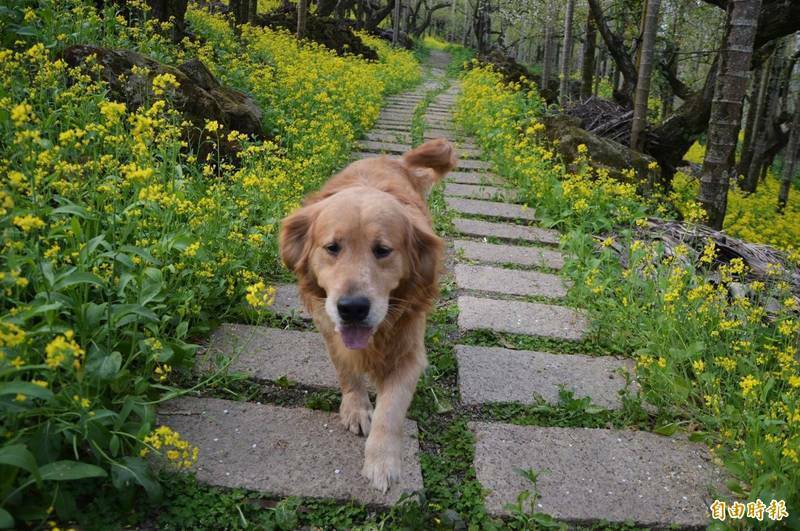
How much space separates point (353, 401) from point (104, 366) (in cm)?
111

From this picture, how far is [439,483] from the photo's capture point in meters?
2.49

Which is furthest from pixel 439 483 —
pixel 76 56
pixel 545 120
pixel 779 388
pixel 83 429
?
pixel 545 120

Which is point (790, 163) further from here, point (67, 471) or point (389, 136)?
point (67, 471)

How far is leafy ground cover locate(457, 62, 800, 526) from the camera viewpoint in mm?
2484

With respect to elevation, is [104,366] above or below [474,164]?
below

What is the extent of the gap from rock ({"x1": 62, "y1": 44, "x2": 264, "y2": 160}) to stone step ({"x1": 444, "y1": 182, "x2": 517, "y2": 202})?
7.51ft

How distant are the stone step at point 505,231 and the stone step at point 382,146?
8.75 feet

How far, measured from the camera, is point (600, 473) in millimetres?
2588

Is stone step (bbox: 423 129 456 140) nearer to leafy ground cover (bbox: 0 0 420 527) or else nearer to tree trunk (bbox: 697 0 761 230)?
leafy ground cover (bbox: 0 0 420 527)

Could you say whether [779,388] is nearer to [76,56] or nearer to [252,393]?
[252,393]

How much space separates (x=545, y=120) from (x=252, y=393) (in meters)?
7.49

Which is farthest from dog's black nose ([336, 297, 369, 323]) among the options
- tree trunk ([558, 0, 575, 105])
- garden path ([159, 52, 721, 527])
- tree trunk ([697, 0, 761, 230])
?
tree trunk ([558, 0, 575, 105])

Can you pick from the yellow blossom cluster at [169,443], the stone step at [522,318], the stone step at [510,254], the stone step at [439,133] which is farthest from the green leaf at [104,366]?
the stone step at [439,133]

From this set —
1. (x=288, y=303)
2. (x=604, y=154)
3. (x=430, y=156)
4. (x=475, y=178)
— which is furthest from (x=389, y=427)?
(x=604, y=154)
